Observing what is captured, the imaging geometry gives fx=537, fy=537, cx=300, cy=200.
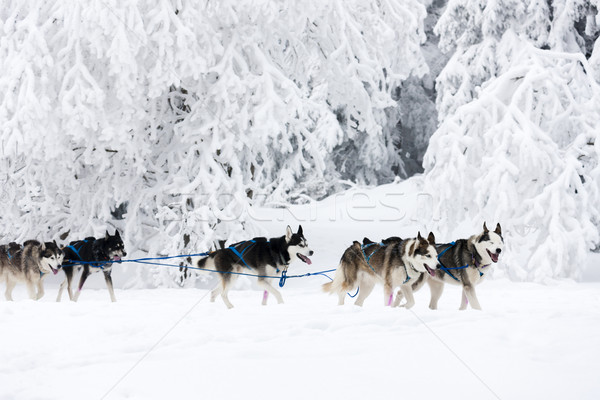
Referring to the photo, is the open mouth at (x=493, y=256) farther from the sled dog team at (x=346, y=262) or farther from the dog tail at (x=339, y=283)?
the dog tail at (x=339, y=283)

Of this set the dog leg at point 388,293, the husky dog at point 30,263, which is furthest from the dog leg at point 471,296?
the husky dog at point 30,263

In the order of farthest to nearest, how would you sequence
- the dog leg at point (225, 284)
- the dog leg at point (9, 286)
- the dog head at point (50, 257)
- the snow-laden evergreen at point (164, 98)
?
1. the snow-laden evergreen at point (164, 98)
2. the dog leg at point (9, 286)
3. the dog head at point (50, 257)
4. the dog leg at point (225, 284)

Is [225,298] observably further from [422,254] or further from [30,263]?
[30,263]

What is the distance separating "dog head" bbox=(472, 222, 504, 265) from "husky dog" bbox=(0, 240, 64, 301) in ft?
18.0

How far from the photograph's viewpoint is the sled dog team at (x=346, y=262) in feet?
18.9

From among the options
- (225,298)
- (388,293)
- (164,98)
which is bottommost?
(225,298)

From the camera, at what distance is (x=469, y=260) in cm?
585

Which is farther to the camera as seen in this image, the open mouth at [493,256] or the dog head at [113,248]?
the dog head at [113,248]

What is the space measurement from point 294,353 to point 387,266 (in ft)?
7.48

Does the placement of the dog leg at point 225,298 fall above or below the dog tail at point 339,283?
below

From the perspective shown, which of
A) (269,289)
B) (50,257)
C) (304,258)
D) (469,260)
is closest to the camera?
(469,260)

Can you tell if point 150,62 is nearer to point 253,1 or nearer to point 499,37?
point 253,1

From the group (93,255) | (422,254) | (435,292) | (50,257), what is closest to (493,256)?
(422,254)

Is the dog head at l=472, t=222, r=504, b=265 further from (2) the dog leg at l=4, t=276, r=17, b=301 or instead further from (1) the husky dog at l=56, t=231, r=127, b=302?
(2) the dog leg at l=4, t=276, r=17, b=301
